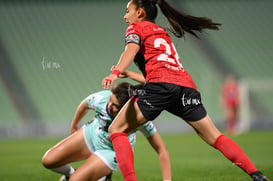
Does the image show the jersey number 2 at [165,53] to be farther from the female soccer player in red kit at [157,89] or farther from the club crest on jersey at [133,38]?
the club crest on jersey at [133,38]

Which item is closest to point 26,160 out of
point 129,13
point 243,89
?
point 129,13

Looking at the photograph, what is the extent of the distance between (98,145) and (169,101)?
1.45 meters

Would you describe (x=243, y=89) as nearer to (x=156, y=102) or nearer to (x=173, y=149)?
(x=173, y=149)

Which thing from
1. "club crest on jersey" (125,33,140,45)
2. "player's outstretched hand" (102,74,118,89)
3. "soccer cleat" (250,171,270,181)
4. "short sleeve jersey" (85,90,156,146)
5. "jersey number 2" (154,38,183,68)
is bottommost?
"soccer cleat" (250,171,270,181)

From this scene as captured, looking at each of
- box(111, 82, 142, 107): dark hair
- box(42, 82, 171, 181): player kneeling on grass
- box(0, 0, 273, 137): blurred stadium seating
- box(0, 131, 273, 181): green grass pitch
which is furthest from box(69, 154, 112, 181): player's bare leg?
box(0, 0, 273, 137): blurred stadium seating

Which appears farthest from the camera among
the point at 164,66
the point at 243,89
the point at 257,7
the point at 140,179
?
the point at 257,7

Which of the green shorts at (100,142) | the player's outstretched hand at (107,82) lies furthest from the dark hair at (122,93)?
the player's outstretched hand at (107,82)

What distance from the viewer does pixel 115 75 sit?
4.11 meters

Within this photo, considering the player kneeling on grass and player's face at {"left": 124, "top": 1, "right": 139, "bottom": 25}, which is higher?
player's face at {"left": 124, "top": 1, "right": 139, "bottom": 25}

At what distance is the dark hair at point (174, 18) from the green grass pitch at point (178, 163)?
1.98 meters

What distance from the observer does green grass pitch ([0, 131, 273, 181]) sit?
643cm

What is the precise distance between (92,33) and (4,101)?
183 inches

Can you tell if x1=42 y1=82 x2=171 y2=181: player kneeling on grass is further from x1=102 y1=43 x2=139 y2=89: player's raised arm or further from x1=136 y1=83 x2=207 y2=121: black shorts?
x1=102 y1=43 x2=139 y2=89: player's raised arm

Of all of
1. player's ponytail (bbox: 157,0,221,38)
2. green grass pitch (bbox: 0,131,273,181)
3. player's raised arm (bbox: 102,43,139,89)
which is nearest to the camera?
player's raised arm (bbox: 102,43,139,89)
